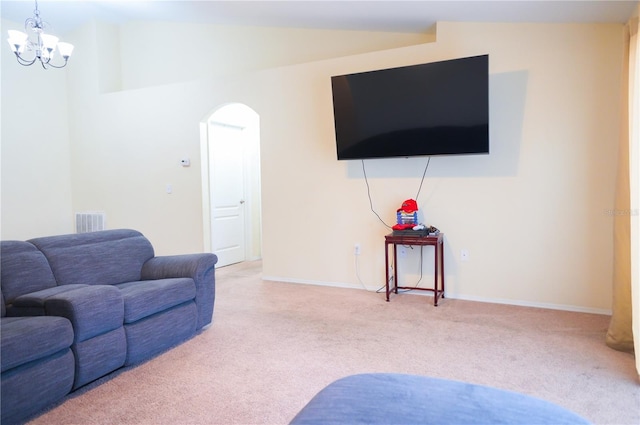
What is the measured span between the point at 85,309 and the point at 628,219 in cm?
336

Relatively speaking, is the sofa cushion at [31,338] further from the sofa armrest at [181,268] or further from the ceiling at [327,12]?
the ceiling at [327,12]

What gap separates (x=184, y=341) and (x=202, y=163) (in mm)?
2883

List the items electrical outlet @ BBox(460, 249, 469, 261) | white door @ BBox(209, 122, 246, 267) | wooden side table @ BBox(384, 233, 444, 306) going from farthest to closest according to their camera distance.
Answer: white door @ BBox(209, 122, 246, 267) → electrical outlet @ BBox(460, 249, 469, 261) → wooden side table @ BBox(384, 233, 444, 306)

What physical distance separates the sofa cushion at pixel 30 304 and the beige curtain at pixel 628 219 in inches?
132

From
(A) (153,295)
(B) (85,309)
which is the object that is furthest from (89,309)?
(A) (153,295)

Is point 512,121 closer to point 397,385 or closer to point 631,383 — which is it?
point 631,383

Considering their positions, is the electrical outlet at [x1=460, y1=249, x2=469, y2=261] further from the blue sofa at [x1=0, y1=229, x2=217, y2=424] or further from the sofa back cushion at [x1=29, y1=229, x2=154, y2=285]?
the sofa back cushion at [x1=29, y1=229, x2=154, y2=285]

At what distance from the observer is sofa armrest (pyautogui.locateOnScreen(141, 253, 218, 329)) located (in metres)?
3.05

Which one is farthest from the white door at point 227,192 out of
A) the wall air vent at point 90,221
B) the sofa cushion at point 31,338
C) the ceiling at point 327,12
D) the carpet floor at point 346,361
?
the sofa cushion at point 31,338

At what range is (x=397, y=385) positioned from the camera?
52.0 inches

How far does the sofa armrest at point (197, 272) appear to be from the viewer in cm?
305

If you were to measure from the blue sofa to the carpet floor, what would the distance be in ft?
0.42

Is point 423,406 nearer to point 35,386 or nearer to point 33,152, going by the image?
point 35,386

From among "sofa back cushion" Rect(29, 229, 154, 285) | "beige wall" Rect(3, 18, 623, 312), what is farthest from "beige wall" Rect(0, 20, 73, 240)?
"sofa back cushion" Rect(29, 229, 154, 285)
